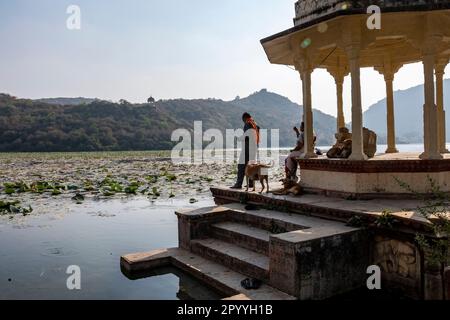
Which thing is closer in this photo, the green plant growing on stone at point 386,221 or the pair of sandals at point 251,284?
the pair of sandals at point 251,284

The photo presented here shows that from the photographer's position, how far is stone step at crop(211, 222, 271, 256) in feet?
18.4

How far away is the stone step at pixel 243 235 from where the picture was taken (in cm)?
560

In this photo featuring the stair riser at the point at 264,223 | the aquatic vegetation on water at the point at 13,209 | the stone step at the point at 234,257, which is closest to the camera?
the stone step at the point at 234,257

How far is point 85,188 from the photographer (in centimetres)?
1908

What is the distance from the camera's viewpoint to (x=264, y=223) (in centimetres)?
618

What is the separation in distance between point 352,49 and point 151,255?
4942mm

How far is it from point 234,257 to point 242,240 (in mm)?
513

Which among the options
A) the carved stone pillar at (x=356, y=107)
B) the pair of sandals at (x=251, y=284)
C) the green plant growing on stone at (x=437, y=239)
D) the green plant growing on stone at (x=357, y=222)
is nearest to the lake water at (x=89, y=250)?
the pair of sandals at (x=251, y=284)

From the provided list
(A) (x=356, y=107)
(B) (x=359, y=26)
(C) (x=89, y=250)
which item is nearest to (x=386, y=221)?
(A) (x=356, y=107)

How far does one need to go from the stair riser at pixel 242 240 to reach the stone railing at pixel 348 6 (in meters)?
3.87

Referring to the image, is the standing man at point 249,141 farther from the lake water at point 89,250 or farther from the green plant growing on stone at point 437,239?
the green plant growing on stone at point 437,239

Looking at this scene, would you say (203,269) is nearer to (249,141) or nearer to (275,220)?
(275,220)
